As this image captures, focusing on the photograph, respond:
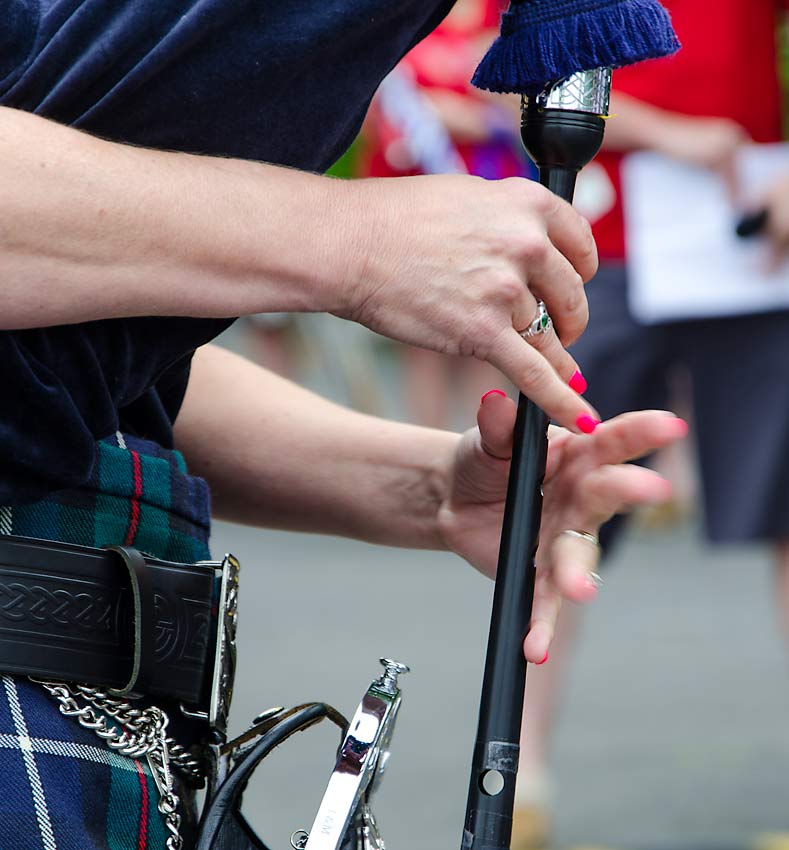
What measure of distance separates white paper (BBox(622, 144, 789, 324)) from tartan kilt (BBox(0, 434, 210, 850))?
1999 millimetres

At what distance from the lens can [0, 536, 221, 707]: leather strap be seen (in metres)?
1.03

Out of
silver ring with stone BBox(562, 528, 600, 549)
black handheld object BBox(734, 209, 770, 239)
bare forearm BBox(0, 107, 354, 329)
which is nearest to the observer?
bare forearm BBox(0, 107, 354, 329)

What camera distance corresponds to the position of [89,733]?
1.05m

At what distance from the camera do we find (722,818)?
307 cm

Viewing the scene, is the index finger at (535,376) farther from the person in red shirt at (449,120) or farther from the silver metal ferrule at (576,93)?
the person in red shirt at (449,120)

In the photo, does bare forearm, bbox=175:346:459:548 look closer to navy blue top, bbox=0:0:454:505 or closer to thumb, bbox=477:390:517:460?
thumb, bbox=477:390:517:460

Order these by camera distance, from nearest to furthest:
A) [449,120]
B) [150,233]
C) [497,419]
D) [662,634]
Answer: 1. [150,233]
2. [497,419]
3. [662,634]
4. [449,120]

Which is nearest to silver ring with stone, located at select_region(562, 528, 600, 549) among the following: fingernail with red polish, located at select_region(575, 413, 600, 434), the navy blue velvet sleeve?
fingernail with red polish, located at select_region(575, 413, 600, 434)

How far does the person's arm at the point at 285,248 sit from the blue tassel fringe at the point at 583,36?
0.10 metres

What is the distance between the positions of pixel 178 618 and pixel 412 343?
28 centimetres

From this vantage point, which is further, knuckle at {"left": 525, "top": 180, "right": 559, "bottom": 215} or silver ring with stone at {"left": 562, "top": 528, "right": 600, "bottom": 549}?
silver ring with stone at {"left": 562, "top": 528, "right": 600, "bottom": 549}

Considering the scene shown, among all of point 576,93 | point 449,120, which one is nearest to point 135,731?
point 576,93

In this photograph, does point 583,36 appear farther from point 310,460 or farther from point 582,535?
point 310,460

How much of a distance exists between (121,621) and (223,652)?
102 millimetres
